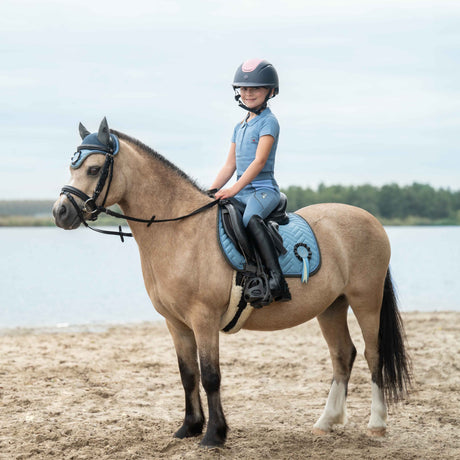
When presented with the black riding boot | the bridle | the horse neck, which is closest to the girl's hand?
the horse neck

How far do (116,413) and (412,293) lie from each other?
13.5 metres

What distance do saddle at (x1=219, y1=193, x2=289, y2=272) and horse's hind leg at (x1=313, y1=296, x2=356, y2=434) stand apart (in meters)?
1.15

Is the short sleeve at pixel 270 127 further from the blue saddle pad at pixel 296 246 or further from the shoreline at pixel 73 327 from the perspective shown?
the shoreline at pixel 73 327

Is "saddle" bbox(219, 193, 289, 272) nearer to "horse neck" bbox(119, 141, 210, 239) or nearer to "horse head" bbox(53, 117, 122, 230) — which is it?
"horse neck" bbox(119, 141, 210, 239)

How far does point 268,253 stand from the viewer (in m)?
4.41

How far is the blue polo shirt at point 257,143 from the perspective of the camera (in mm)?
4520

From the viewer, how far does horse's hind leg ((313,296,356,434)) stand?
525 centimetres

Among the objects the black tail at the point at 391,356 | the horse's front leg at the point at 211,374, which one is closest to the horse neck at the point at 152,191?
the horse's front leg at the point at 211,374

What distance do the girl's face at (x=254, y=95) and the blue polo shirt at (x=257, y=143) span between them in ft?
0.30

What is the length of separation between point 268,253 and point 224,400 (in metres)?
2.61

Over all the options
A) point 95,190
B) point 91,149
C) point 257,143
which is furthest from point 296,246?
point 91,149

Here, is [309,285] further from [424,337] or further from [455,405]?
[424,337]

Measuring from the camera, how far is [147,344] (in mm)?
9469

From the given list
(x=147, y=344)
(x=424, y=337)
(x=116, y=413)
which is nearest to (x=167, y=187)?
(x=116, y=413)
